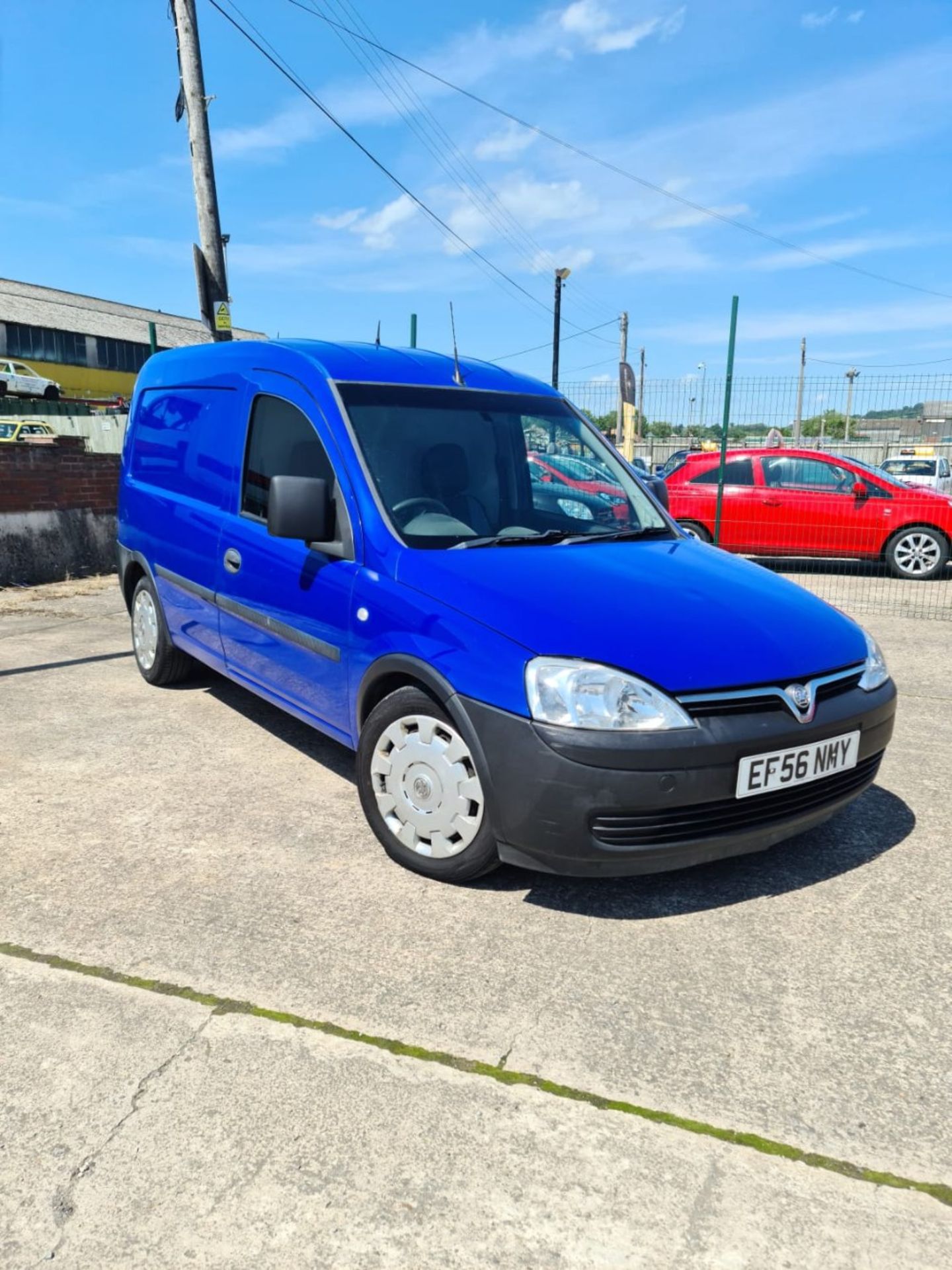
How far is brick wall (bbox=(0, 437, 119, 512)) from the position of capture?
9.23 meters

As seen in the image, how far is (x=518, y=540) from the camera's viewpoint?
3.61 metres

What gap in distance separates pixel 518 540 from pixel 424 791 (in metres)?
1.04

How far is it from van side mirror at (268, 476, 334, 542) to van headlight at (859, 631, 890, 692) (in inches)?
78.8

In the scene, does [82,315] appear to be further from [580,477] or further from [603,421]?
[580,477]

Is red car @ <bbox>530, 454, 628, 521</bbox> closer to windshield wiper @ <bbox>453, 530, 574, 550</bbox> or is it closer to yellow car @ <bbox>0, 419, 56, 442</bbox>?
windshield wiper @ <bbox>453, 530, 574, 550</bbox>

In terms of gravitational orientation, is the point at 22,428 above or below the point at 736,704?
above

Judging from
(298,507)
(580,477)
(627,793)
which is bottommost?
(627,793)

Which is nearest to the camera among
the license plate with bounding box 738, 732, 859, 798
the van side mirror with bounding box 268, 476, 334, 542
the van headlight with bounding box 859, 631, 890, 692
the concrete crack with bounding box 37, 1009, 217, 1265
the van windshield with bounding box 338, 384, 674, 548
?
the concrete crack with bounding box 37, 1009, 217, 1265

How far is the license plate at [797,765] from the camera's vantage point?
2838 mm

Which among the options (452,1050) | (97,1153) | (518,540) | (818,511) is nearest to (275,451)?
(518,540)

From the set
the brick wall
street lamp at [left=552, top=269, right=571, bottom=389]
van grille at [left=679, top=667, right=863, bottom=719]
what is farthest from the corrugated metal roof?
van grille at [left=679, top=667, right=863, bottom=719]

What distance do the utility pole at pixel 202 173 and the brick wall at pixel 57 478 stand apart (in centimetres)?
205

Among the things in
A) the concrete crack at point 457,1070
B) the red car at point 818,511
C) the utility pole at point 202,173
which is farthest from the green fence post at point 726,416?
the concrete crack at point 457,1070

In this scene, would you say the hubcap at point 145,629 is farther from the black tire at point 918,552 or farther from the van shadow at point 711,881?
the black tire at point 918,552
